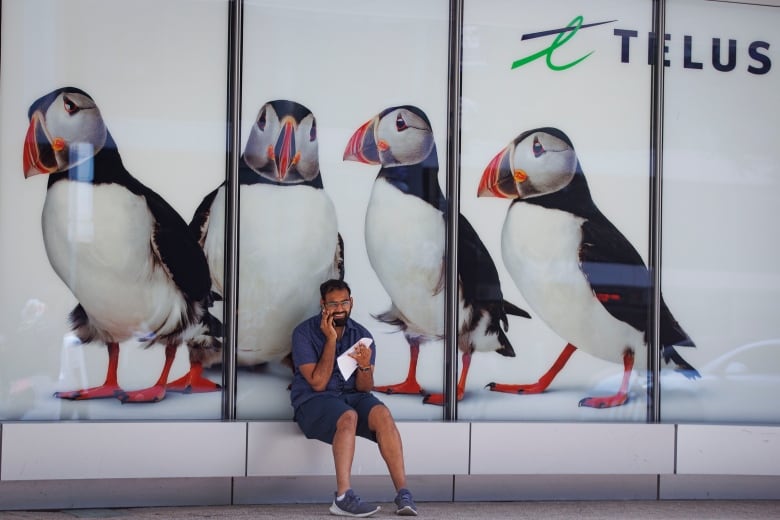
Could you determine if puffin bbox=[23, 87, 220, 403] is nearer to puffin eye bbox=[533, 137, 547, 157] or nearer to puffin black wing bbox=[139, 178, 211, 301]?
puffin black wing bbox=[139, 178, 211, 301]

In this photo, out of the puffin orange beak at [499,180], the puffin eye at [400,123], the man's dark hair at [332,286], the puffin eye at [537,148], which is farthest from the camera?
the puffin eye at [537,148]

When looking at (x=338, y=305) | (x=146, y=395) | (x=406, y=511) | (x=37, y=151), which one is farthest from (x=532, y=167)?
(x=37, y=151)

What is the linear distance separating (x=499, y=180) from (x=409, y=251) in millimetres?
846

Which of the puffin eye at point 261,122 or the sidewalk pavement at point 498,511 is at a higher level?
the puffin eye at point 261,122

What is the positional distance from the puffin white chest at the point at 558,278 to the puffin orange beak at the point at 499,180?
0.40ft

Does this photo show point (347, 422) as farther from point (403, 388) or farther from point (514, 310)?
point (514, 310)

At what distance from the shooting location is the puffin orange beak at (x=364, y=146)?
24.4ft

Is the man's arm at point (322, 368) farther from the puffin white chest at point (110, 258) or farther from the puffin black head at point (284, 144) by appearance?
the puffin black head at point (284, 144)

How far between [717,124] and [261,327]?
3754 millimetres

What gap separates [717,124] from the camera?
7.99 m

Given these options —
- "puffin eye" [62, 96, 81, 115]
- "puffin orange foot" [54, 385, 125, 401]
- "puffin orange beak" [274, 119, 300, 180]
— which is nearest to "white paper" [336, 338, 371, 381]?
"puffin orange beak" [274, 119, 300, 180]

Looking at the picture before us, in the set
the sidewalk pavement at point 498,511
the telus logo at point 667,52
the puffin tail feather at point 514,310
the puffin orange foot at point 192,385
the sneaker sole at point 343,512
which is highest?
the telus logo at point 667,52

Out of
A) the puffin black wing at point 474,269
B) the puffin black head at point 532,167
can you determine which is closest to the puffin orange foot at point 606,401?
the puffin black wing at point 474,269

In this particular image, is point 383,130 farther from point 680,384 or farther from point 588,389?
point 680,384
